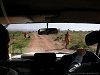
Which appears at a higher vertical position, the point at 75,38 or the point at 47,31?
the point at 47,31

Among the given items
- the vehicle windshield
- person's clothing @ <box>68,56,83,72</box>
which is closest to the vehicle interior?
the vehicle windshield

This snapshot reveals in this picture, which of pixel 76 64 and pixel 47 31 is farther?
pixel 47 31

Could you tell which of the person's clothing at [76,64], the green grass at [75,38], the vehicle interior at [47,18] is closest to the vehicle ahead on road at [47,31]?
the vehicle interior at [47,18]

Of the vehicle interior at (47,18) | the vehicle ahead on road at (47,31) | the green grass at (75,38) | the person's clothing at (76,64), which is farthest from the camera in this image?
the green grass at (75,38)

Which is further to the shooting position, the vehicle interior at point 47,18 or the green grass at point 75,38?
the green grass at point 75,38

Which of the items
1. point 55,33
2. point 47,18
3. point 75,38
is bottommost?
point 75,38

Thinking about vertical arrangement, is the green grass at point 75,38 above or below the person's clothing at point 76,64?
above

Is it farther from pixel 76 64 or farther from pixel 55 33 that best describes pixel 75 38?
pixel 76 64

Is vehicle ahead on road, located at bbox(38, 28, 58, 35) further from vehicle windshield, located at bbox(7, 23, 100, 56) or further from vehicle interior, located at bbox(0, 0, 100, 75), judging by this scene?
vehicle interior, located at bbox(0, 0, 100, 75)

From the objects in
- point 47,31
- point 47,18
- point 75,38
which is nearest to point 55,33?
point 47,31

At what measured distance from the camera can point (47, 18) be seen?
6.43 m

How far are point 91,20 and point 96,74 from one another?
1.42m

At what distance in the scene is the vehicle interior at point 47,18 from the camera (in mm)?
5289

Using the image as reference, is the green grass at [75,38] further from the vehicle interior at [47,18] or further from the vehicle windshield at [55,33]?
the vehicle interior at [47,18]
